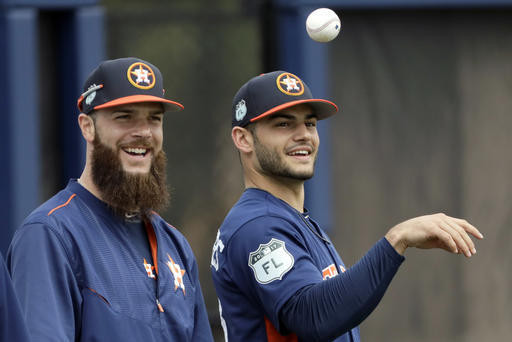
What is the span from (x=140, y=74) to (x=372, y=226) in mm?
3656

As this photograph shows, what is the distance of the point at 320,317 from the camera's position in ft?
10.7

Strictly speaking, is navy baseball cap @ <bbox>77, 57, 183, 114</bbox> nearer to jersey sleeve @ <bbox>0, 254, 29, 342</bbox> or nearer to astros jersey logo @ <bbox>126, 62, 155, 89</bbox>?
astros jersey logo @ <bbox>126, 62, 155, 89</bbox>

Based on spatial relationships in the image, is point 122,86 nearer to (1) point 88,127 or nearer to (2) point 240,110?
(1) point 88,127

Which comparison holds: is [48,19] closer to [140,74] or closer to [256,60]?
[256,60]

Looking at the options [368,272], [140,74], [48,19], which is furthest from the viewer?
[48,19]

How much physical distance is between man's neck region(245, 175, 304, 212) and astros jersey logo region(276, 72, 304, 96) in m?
0.35

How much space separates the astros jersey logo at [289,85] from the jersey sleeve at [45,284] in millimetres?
1192

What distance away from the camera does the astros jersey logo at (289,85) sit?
3805 mm

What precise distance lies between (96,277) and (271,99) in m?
1.09

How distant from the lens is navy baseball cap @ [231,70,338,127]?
3.77 meters

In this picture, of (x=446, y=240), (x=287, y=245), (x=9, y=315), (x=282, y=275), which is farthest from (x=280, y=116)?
(x=9, y=315)

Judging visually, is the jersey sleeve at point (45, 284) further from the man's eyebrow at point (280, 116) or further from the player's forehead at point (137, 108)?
the man's eyebrow at point (280, 116)

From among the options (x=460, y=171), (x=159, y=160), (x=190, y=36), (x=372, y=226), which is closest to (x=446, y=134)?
(x=460, y=171)

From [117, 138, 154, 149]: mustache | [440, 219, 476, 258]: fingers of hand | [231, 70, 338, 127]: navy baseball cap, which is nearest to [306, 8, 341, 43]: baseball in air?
[231, 70, 338, 127]: navy baseball cap
